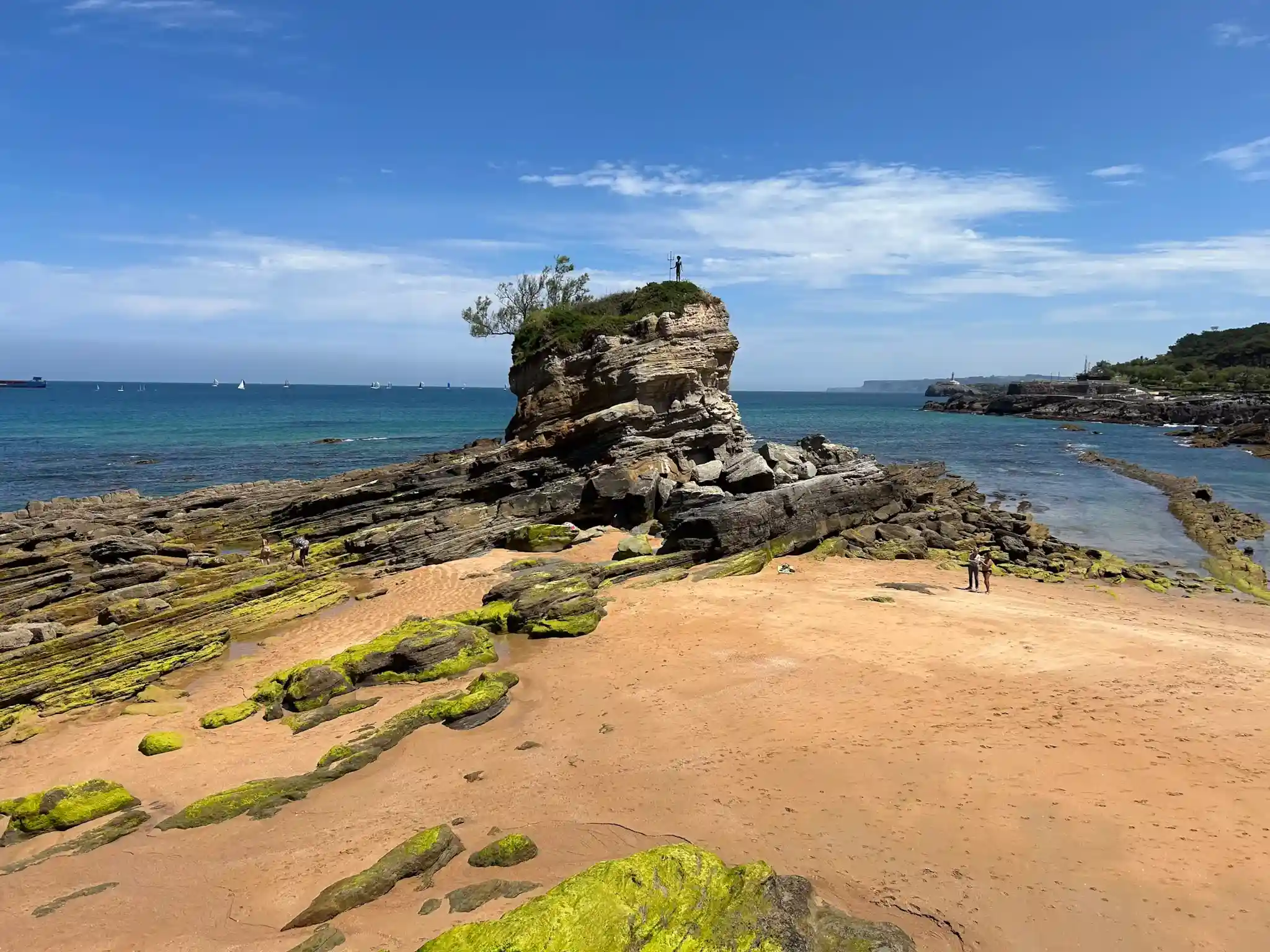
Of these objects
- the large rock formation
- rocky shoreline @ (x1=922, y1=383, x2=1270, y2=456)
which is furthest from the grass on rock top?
rocky shoreline @ (x1=922, y1=383, x2=1270, y2=456)

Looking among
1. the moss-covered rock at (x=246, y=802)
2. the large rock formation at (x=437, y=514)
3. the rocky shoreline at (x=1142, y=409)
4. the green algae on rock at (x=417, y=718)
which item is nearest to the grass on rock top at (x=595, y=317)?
the large rock formation at (x=437, y=514)

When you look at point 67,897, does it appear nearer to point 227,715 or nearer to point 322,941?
point 322,941

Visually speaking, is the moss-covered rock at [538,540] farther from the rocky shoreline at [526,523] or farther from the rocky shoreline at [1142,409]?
the rocky shoreline at [1142,409]

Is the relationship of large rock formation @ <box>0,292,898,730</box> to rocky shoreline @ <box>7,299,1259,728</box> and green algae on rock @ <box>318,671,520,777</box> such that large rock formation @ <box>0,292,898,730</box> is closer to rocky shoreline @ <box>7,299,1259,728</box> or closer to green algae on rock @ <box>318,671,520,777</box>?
rocky shoreline @ <box>7,299,1259,728</box>

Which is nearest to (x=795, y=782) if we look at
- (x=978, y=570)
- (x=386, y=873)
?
(x=386, y=873)

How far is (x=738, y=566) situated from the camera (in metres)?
22.0

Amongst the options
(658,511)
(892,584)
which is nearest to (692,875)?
(892,584)

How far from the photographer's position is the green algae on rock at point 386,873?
7676mm

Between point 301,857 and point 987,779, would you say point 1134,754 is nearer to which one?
point 987,779

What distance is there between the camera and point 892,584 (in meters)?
20.8

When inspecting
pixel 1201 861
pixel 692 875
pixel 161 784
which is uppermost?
pixel 692 875

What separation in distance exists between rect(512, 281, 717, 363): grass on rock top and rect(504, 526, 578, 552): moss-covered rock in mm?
10168

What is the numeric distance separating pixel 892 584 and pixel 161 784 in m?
17.8

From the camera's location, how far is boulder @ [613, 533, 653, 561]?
23031 mm
